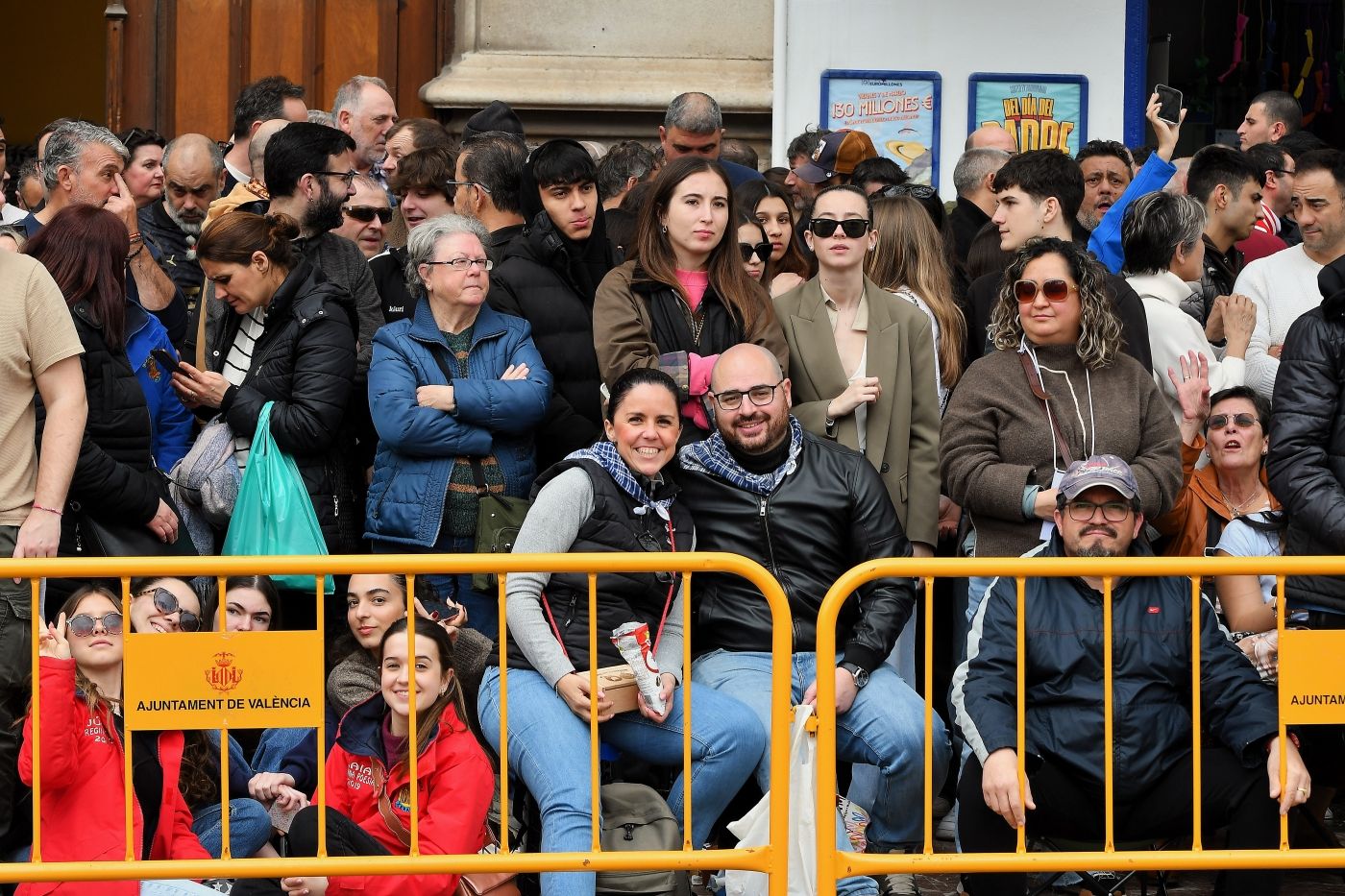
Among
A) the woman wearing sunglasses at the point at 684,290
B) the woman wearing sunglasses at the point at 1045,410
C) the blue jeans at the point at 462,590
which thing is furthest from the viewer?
the woman wearing sunglasses at the point at 684,290

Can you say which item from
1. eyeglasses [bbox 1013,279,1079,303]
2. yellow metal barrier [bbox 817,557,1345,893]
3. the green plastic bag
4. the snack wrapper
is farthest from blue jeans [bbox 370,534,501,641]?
eyeglasses [bbox 1013,279,1079,303]

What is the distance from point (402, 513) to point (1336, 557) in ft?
9.96

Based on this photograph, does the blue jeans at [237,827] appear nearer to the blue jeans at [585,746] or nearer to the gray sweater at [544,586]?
the blue jeans at [585,746]

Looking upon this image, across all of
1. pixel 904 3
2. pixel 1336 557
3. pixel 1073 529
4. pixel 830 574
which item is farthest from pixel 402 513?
pixel 904 3

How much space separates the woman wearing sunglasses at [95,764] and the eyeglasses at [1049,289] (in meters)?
3.09

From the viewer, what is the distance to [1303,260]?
7.61 meters

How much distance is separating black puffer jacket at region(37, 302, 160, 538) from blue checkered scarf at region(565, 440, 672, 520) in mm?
1451

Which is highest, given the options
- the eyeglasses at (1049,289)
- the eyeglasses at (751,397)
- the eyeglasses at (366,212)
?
the eyeglasses at (366,212)

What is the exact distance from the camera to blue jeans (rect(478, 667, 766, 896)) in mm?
5422

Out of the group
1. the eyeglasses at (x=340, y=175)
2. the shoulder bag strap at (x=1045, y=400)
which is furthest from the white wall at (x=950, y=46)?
the shoulder bag strap at (x=1045, y=400)

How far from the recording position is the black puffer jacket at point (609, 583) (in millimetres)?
5711

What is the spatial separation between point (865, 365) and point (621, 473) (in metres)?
1.24

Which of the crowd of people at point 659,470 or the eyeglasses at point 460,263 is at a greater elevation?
the eyeglasses at point 460,263

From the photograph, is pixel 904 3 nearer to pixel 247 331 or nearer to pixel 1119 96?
pixel 1119 96
